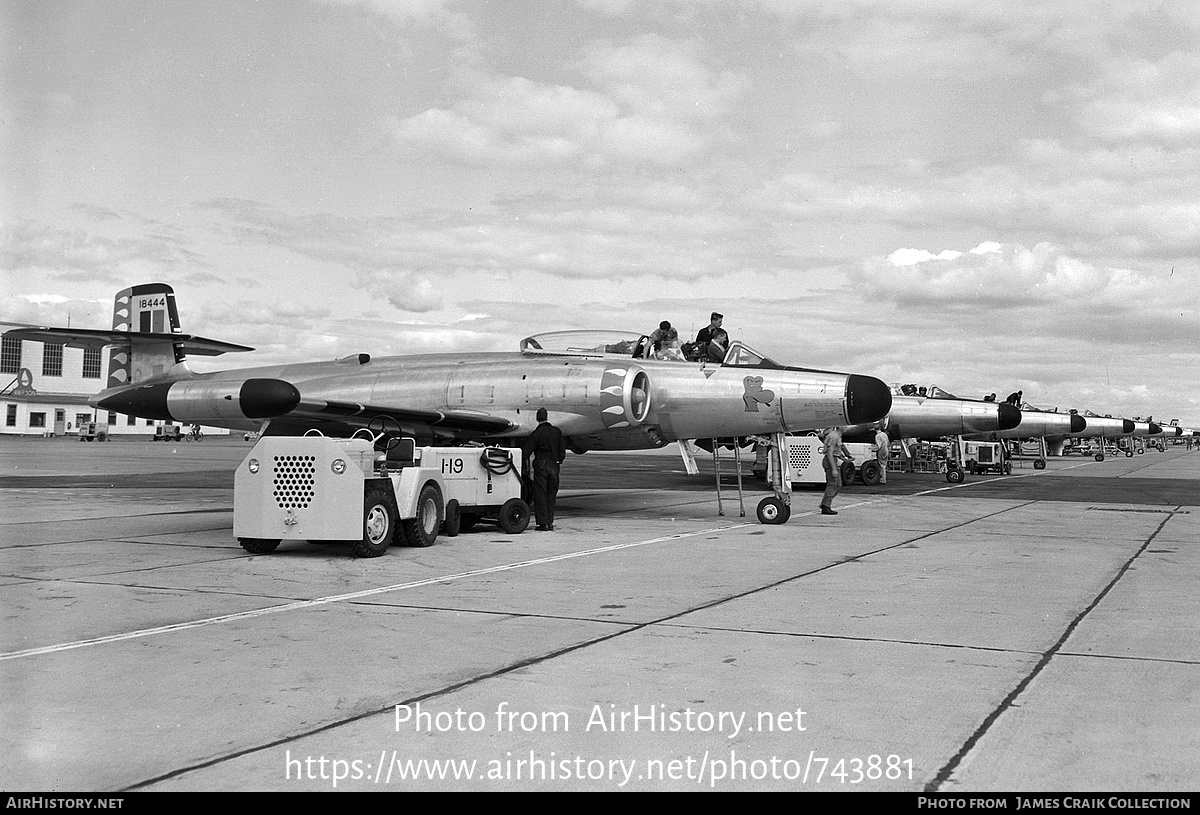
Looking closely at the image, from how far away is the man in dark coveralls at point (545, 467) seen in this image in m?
13.2

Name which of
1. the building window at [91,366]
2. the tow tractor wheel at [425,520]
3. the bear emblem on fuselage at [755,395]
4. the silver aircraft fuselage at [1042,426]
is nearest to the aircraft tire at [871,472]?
the bear emblem on fuselage at [755,395]

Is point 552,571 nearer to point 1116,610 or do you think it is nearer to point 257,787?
point 1116,610

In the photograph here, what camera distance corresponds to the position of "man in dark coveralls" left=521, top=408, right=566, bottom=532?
1320 centimetres

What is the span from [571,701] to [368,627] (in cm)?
229

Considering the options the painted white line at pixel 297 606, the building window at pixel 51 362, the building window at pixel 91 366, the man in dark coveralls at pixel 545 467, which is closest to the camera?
the painted white line at pixel 297 606

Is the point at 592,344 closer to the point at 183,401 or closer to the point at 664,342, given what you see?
the point at 664,342

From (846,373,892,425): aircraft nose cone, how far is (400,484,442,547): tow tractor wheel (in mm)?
5943

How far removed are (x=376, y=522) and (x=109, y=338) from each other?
10.6 meters

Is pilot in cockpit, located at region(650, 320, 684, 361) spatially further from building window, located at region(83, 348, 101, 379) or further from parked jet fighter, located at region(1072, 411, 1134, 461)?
building window, located at region(83, 348, 101, 379)

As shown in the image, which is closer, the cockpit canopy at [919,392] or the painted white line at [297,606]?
the painted white line at [297,606]

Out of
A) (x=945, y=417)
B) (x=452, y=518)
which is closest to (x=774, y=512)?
(x=452, y=518)

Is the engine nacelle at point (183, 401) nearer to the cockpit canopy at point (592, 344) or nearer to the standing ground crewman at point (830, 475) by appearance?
the cockpit canopy at point (592, 344)

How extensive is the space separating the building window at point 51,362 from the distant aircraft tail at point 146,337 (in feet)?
227

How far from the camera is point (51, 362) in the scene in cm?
8106
